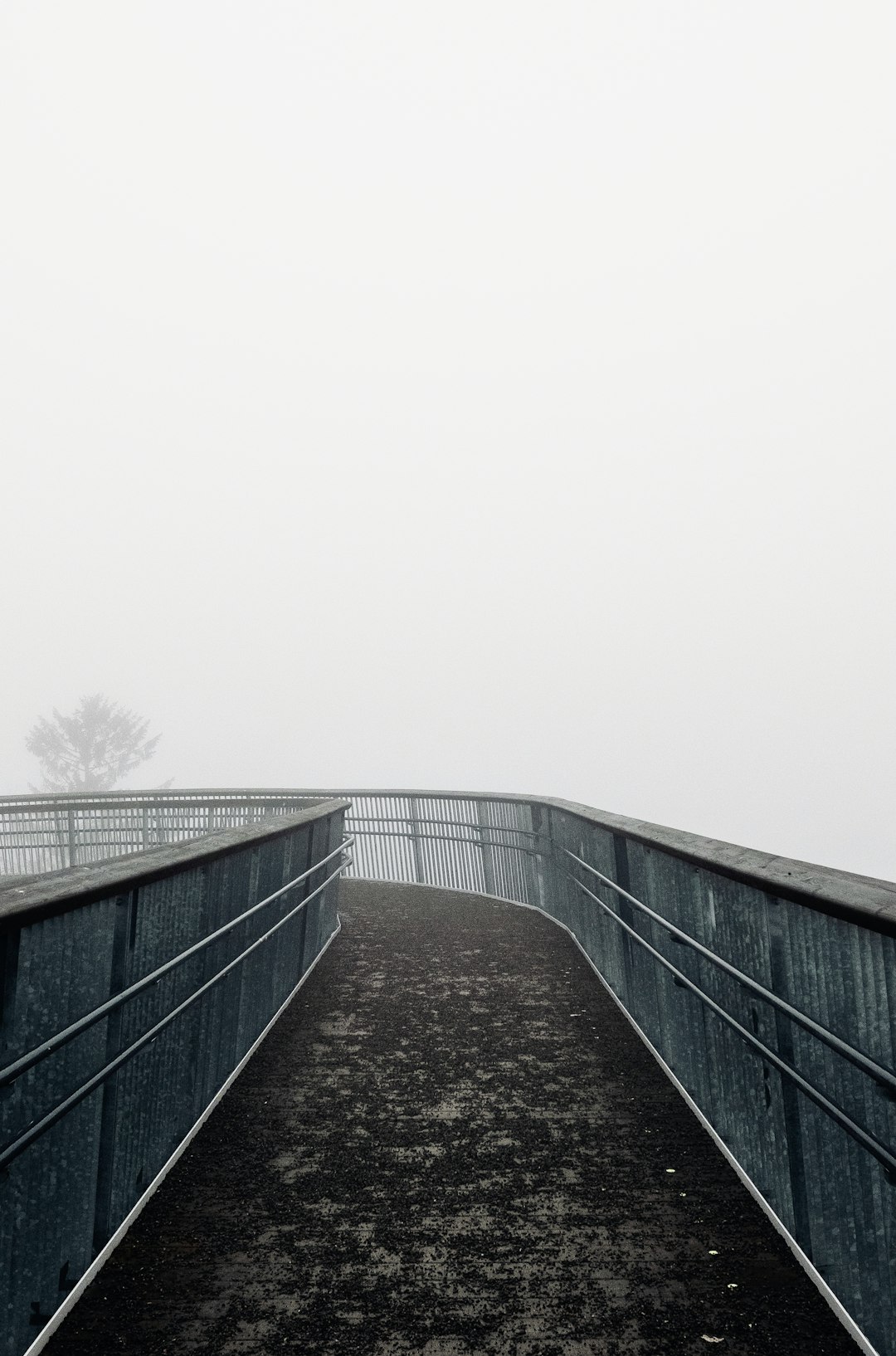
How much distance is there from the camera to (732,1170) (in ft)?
13.2

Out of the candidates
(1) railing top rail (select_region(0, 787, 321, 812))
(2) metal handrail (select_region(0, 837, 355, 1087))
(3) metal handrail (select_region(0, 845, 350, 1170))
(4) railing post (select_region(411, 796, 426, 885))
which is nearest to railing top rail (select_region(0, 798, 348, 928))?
(2) metal handrail (select_region(0, 837, 355, 1087))

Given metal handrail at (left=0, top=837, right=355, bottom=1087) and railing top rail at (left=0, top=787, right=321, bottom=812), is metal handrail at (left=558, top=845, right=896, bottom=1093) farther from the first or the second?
railing top rail at (left=0, top=787, right=321, bottom=812)

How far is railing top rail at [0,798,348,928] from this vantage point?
2.78 meters

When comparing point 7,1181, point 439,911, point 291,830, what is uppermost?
point 291,830

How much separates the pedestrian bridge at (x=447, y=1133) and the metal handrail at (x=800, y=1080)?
13 mm

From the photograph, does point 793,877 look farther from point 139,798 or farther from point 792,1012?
point 139,798

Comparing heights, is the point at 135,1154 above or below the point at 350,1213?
above

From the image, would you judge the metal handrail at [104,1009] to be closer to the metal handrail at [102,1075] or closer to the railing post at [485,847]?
the metal handrail at [102,1075]

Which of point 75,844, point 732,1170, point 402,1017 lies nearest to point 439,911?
point 402,1017

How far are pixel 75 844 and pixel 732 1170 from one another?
492 inches

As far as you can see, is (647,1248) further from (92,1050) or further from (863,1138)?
(92,1050)

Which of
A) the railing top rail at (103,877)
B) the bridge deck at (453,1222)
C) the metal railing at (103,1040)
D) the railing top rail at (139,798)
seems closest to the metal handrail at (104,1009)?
the metal railing at (103,1040)

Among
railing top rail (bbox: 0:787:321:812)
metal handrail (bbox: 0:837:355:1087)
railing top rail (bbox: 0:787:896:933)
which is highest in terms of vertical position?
railing top rail (bbox: 0:787:896:933)

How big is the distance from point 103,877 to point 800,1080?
2.38 meters
